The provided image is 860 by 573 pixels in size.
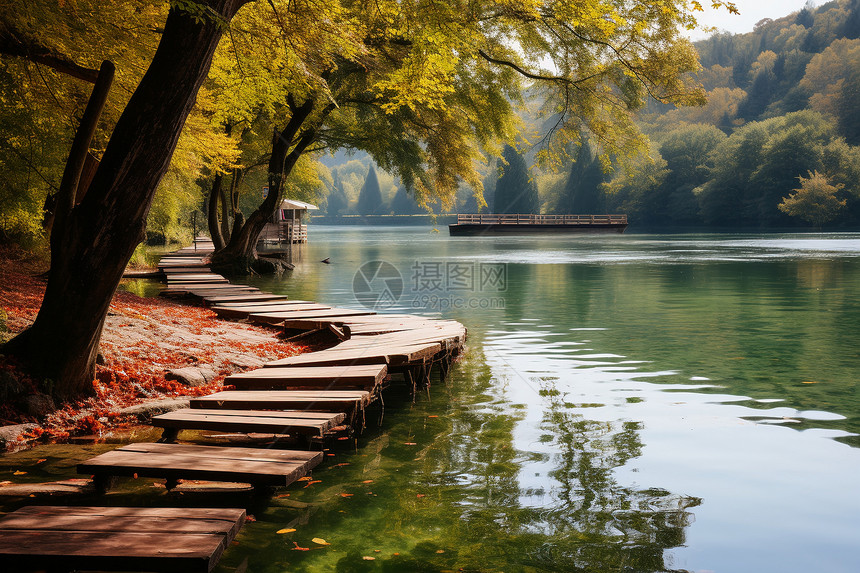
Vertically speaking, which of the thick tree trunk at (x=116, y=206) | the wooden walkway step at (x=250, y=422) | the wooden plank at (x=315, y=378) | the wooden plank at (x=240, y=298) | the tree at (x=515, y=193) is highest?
the tree at (x=515, y=193)

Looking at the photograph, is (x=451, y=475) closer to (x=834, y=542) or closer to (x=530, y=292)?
(x=834, y=542)

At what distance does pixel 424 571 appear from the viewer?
412 cm

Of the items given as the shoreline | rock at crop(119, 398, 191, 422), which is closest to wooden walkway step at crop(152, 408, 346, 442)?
rock at crop(119, 398, 191, 422)

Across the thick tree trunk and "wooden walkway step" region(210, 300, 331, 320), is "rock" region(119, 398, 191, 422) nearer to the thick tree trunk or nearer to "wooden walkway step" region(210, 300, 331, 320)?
the thick tree trunk

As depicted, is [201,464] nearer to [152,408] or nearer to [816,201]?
[152,408]

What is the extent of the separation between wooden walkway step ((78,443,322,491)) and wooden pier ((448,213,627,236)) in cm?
7473

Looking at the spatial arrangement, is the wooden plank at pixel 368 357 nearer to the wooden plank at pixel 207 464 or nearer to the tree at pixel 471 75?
the wooden plank at pixel 207 464

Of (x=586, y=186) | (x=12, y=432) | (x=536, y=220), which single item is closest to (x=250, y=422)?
(x=12, y=432)

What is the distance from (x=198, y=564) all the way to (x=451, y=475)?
263 centimetres

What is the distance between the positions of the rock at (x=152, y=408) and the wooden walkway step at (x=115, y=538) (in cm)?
291

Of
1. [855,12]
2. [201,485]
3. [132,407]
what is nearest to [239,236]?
[132,407]

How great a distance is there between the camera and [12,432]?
6.14 m

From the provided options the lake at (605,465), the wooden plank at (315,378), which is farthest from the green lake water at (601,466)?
the wooden plank at (315,378)

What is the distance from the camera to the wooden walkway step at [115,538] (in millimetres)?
3525
